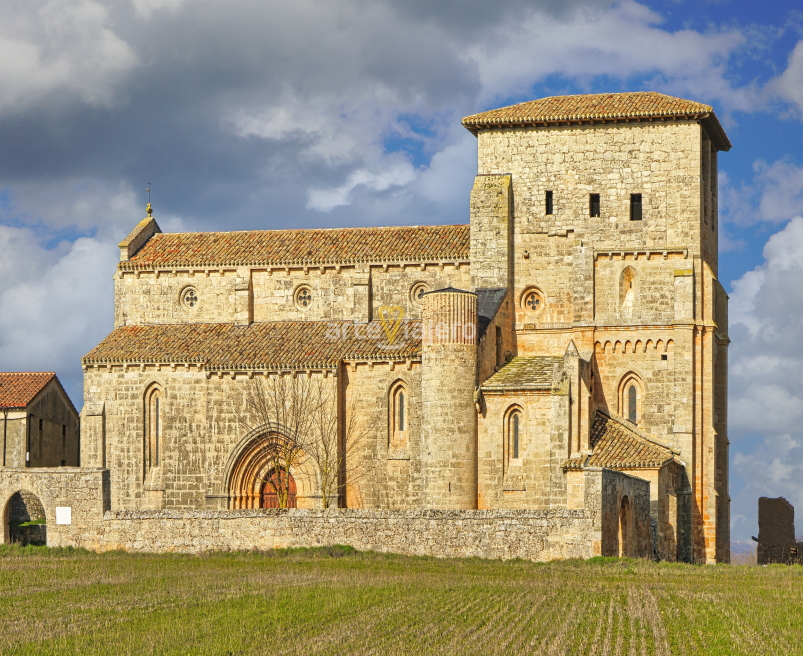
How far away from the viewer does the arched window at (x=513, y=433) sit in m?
45.7

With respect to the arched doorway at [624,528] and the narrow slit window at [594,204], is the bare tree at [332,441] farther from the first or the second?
the narrow slit window at [594,204]

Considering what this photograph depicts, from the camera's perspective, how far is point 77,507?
42344 millimetres

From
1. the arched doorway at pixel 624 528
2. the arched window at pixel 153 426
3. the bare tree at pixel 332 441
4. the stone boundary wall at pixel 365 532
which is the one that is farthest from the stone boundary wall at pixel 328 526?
the arched window at pixel 153 426

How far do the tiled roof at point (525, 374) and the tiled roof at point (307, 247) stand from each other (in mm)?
4606

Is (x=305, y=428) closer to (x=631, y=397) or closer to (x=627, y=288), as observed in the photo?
(x=631, y=397)

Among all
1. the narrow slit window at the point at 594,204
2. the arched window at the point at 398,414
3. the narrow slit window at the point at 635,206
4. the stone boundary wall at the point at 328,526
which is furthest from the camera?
the narrow slit window at the point at 594,204

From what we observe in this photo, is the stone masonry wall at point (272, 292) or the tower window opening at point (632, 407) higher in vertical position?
the stone masonry wall at point (272, 292)

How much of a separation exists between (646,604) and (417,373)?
1867 cm

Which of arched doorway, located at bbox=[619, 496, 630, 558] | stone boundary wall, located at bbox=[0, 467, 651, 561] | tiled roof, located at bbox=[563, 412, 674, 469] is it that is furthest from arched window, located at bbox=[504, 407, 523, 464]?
arched doorway, located at bbox=[619, 496, 630, 558]

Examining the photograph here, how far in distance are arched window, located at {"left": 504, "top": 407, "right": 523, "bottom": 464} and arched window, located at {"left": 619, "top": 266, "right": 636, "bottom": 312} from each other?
19.2ft

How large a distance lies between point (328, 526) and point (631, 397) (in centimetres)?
1298

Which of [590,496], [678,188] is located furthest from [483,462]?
[678,188]

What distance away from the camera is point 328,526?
40469 millimetres

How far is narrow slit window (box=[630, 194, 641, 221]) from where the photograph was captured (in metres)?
48.9
